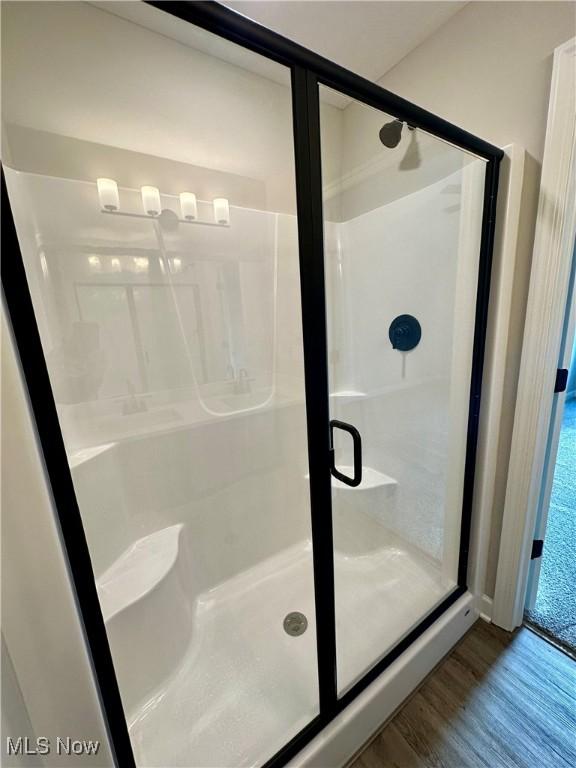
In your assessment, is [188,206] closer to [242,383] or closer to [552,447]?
[242,383]

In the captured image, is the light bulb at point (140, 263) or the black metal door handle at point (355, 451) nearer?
the black metal door handle at point (355, 451)

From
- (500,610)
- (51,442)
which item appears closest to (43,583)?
(51,442)

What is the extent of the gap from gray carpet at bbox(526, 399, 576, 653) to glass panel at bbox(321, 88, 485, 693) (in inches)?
19.4

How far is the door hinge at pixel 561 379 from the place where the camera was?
1231 mm

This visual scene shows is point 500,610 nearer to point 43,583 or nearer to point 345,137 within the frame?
point 43,583

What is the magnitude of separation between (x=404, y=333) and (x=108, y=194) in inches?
58.0

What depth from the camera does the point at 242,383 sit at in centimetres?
174

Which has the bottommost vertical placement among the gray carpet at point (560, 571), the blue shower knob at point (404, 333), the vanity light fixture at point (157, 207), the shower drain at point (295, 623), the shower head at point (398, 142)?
the gray carpet at point (560, 571)

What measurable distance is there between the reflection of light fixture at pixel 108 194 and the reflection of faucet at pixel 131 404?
2.38ft

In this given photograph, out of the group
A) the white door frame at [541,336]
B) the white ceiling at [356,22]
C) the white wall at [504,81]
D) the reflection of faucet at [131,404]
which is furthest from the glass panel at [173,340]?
the white door frame at [541,336]

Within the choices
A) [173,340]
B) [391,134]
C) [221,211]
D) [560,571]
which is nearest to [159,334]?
[173,340]

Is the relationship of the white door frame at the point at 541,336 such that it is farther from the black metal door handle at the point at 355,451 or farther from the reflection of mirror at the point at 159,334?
the reflection of mirror at the point at 159,334

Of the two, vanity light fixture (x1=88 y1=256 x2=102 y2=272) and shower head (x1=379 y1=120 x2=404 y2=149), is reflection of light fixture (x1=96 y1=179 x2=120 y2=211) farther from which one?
shower head (x1=379 y1=120 x2=404 y2=149)

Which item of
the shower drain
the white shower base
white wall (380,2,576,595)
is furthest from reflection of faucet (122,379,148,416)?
white wall (380,2,576,595)
